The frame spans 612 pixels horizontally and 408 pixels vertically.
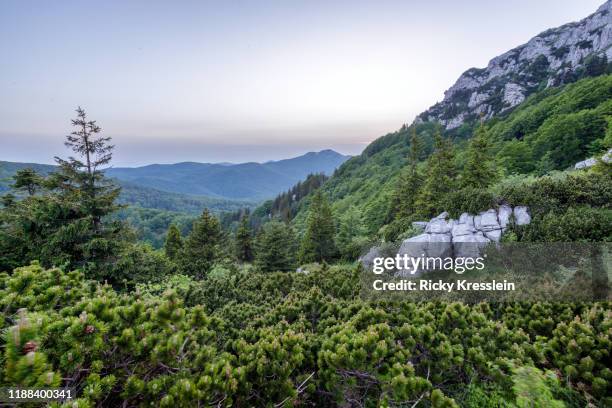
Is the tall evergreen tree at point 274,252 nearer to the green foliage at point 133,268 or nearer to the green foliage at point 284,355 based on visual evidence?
the green foliage at point 133,268

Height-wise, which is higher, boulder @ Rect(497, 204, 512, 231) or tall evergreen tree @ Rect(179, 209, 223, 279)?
boulder @ Rect(497, 204, 512, 231)

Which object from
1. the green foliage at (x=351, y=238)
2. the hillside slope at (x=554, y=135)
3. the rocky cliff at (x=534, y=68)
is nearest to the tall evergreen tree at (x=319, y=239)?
the green foliage at (x=351, y=238)

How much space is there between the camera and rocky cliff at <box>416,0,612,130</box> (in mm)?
68450

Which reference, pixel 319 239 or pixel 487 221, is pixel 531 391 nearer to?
pixel 487 221

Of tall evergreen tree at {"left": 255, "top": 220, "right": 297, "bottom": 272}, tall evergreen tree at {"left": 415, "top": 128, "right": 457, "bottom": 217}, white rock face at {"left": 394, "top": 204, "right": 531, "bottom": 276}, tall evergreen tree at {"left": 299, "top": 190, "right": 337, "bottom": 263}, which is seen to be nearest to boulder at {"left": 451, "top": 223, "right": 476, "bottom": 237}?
white rock face at {"left": 394, "top": 204, "right": 531, "bottom": 276}

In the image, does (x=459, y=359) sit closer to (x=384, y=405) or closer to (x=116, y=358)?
(x=384, y=405)

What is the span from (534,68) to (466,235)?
106 meters

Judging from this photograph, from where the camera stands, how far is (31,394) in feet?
6.46

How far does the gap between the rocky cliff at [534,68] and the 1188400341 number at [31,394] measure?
81.5 m

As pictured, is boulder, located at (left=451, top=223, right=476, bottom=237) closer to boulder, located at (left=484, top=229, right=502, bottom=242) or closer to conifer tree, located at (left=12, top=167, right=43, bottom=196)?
boulder, located at (left=484, top=229, right=502, bottom=242)

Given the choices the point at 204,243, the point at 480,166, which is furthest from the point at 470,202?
the point at 204,243

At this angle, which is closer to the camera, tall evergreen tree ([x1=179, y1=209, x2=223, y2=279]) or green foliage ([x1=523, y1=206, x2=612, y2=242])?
green foliage ([x1=523, y1=206, x2=612, y2=242])

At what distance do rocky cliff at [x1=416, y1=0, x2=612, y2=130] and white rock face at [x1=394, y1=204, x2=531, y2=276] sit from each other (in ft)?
226

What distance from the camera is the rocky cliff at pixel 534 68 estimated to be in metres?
68.4
